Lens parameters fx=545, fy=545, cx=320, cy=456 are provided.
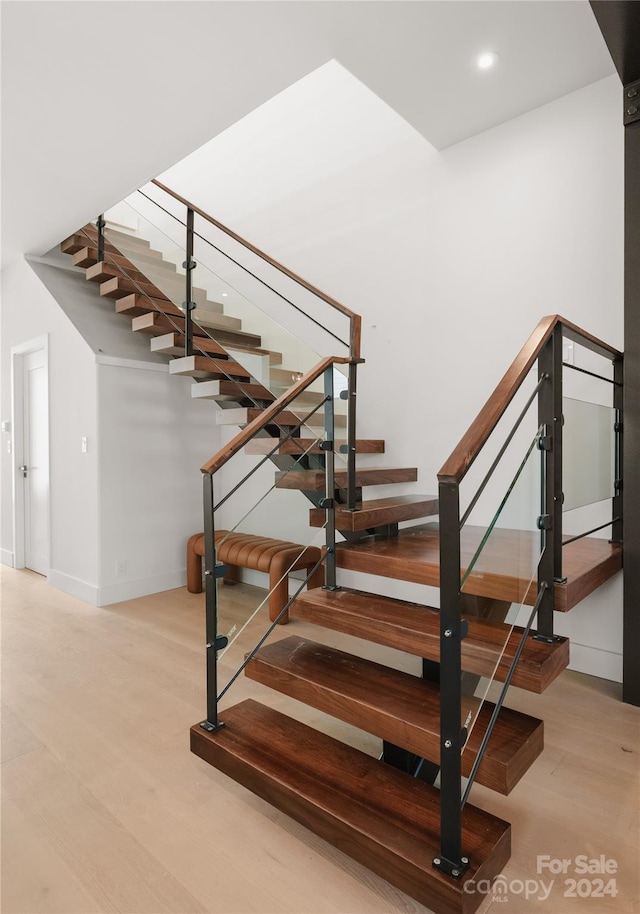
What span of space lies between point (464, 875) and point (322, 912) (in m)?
0.40

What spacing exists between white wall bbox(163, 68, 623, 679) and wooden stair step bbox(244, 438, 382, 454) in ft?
0.80

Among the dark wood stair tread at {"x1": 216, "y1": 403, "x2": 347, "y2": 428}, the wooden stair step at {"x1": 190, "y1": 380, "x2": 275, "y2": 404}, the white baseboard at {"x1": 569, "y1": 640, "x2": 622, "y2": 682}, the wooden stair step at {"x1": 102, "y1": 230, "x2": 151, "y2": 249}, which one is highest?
the wooden stair step at {"x1": 102, "y1": 230, "x2": 151, "y2": 249}

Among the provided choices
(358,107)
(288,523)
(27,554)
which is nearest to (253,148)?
(358,107)

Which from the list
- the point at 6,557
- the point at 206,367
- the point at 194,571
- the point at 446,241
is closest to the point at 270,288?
the point at 206,367

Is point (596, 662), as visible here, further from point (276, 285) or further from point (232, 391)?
point (276, 285)

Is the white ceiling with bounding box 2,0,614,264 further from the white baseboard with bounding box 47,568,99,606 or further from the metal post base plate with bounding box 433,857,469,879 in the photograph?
the metal post base plate with bounding box 433,857,469,879

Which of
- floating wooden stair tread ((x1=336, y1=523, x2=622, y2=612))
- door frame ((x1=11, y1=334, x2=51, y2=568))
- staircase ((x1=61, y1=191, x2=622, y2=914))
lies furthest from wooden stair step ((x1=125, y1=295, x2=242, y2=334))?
floating wooden stair tread ((x1=336, y1=523, x2=622, y2=612))

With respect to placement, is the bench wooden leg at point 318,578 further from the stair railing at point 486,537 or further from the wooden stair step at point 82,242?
the wooden stair step at point 82,242

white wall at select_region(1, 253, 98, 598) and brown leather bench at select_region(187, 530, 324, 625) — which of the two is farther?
white wall at select_region(1, 253, 98, 598)

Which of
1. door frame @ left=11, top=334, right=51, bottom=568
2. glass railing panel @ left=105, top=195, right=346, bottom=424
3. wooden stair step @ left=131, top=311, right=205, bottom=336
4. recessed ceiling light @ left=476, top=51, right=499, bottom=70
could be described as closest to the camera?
recessed ceiling light @ left=476, top=51, right=499, bottom=70

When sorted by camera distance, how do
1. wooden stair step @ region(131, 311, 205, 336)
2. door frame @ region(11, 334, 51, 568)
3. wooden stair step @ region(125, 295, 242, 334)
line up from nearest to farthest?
wooden stair step @ region(125, 295, 242, 334), wooden stair step @ region(131, 311, 205, 336), door frame @ region(11, 334, 51, 568)

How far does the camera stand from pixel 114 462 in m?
4.30

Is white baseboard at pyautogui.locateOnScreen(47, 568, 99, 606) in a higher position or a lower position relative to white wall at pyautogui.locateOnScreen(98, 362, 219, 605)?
lower

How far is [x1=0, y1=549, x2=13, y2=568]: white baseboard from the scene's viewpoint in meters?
5.53
